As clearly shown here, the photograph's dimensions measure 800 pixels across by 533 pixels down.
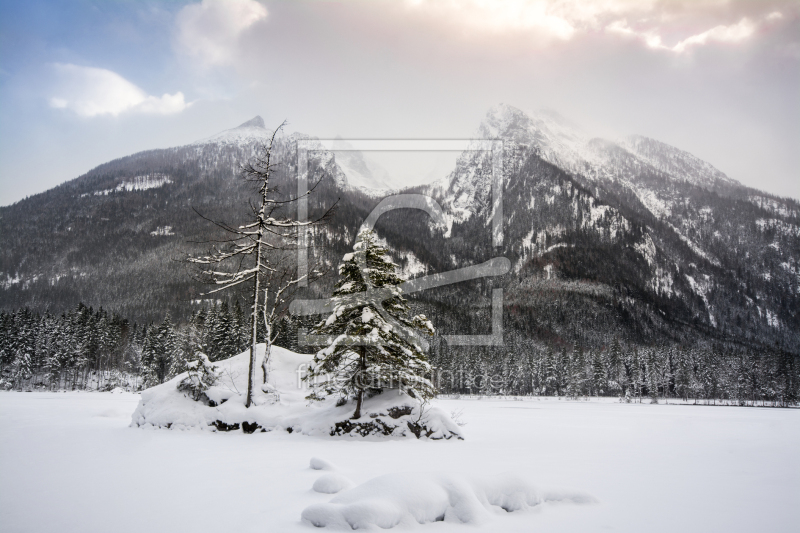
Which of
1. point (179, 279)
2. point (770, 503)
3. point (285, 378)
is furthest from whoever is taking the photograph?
point (179, 279)

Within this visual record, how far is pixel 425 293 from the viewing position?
188 metres

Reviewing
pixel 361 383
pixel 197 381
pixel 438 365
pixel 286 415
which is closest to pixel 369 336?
pixel 361 383

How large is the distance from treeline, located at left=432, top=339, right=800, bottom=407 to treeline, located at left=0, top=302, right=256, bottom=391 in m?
47.8

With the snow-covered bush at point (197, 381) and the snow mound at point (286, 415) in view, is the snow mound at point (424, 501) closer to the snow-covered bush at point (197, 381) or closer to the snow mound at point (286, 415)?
the snow mound at point (286, 415)

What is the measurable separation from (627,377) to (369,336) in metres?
97.5

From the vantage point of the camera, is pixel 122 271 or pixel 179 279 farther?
pixel 122 271

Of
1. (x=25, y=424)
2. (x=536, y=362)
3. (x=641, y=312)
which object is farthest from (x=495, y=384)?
(x=641, y=312)

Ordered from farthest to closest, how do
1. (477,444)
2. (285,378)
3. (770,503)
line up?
(285,378) < (477,444) < (770,503)

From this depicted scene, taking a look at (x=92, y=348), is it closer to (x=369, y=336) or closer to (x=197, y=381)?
(x=197, y=381)

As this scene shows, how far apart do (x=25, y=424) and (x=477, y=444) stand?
14.8m

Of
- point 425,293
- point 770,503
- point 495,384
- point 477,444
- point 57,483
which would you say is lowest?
point 495,384

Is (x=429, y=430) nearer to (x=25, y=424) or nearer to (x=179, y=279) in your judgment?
(x=25, y=424)

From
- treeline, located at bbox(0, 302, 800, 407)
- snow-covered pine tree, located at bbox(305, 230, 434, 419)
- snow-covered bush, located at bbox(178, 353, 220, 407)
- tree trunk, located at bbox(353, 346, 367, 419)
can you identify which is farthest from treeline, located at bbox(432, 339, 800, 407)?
snow-covered bush, located at bbox(178, 353, 220, 407)

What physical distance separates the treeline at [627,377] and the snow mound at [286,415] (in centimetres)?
7456
